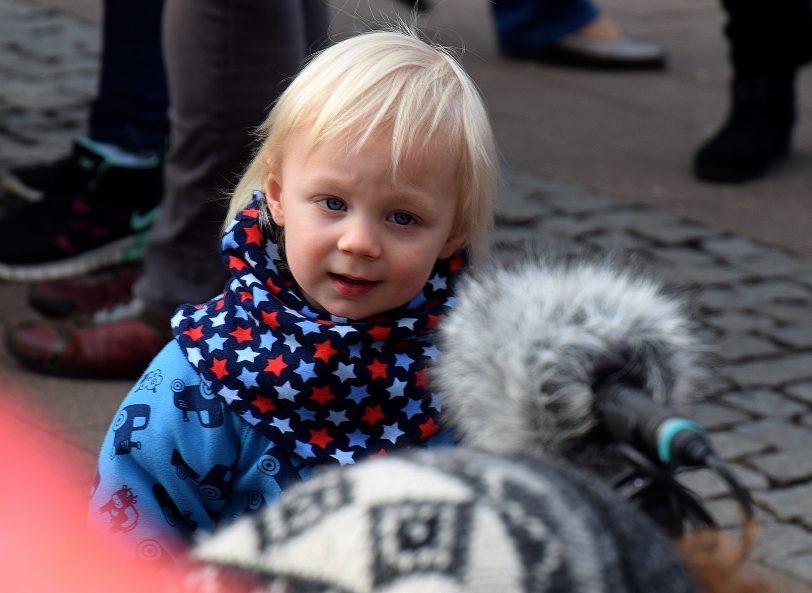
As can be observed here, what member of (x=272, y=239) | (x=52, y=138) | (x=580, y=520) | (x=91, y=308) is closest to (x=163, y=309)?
(x=91, y=308)

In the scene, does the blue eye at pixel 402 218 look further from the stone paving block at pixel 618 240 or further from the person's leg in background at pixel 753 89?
the person's leg in background at pixel 753 89

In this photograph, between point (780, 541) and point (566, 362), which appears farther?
point (780, 541)

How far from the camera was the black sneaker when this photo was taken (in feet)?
13.8

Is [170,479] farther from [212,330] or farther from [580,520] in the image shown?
[580,520]

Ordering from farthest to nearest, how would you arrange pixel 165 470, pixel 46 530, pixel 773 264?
pixel 773 264
pixel 46 530
pixel 165 470

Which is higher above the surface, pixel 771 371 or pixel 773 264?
pixel 771 371

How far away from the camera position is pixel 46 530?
2.56 metres

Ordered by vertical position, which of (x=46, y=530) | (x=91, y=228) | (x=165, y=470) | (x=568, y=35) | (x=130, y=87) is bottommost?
(x=568, y=35)

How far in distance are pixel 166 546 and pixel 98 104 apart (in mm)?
2495

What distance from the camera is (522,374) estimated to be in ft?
4.24

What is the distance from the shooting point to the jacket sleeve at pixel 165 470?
2.11 metres

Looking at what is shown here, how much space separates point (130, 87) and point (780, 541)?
7.67ft

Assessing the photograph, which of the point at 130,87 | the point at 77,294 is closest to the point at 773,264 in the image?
the point at 130,87

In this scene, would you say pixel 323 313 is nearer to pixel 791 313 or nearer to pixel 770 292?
pixel 791 313
